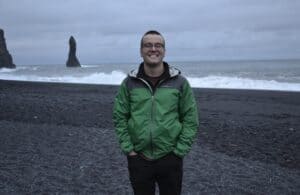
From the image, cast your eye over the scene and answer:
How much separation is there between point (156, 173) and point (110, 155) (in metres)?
4.24

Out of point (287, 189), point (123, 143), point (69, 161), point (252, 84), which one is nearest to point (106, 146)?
point (69, 161)

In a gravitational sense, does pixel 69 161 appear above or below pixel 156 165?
below

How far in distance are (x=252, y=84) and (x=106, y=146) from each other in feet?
86.8

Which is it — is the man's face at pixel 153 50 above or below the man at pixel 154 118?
above

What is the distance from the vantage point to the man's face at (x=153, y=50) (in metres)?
3.40

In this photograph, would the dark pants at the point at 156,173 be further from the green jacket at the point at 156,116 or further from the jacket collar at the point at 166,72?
the jacket collar at the point at 166,72

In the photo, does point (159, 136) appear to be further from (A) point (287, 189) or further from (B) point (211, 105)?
(B) point (211, 105)

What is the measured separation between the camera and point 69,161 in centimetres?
702

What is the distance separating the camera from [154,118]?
338cm

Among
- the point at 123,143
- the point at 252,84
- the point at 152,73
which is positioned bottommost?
the point at 252,84

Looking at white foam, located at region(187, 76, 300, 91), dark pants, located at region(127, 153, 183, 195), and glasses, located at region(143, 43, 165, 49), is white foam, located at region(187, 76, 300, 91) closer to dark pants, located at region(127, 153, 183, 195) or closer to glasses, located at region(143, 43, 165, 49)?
dark pants, located at region(127, 153, 183, 195)

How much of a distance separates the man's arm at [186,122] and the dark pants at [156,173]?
0.38 ft

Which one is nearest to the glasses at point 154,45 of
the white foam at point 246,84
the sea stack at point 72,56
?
the white foam at point 246,84

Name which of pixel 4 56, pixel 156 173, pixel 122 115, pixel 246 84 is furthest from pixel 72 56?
pixel 156 173
